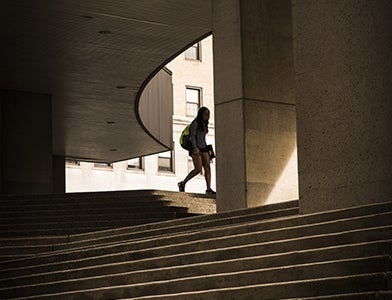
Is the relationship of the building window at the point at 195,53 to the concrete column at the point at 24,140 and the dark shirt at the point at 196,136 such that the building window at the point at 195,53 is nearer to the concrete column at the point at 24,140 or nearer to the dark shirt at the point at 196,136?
the concrete column at the point at 24,140

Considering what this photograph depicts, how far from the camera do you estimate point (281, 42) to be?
59.4 ft

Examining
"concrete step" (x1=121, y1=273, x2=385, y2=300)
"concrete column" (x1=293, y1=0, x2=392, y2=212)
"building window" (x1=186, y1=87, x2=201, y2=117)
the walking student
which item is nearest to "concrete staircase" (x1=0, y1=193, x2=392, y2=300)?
"concrete step" (x1=121, y1=273, x2=385, y2=300)

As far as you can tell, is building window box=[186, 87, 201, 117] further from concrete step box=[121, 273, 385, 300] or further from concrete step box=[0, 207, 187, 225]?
concrete step box=[121, 273, 385, 300]

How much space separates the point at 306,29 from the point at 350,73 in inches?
41.9

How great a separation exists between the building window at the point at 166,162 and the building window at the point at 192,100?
2388 millimetres

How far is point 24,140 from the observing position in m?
30.9

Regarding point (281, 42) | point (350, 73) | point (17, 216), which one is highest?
point (281, 42)

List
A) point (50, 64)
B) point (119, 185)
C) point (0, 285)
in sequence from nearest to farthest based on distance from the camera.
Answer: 1. point (0, 285)
2. point (50, 64)
3. point (119, 185)

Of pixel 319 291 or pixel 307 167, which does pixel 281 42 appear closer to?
pixel 307 167

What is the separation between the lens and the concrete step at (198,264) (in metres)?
10.2

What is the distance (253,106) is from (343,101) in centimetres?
439

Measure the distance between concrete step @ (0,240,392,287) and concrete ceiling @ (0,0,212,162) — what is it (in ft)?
29.6

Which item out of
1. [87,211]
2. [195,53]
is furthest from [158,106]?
[195,53]

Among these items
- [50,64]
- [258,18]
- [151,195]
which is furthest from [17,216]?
[50,64]
